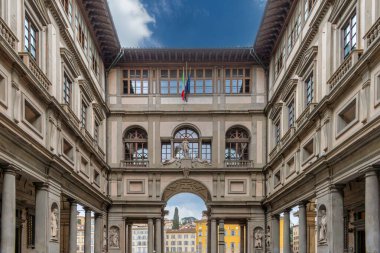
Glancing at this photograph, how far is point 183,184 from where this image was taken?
4559 centimetres

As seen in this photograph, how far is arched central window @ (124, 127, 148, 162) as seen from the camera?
44.1 meters

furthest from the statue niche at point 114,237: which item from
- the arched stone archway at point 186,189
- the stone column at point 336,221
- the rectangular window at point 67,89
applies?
the stone column at point 336,221

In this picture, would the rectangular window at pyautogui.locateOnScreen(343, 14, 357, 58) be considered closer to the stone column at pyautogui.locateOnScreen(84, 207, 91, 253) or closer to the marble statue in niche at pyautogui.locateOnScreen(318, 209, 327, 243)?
the marble statue in niche at pyautogui.locateOnScreen(318, 209, 327, 243)

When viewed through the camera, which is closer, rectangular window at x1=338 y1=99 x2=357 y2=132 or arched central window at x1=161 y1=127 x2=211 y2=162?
rectangular window at x1=338 y1=99 x2=357 y2=132

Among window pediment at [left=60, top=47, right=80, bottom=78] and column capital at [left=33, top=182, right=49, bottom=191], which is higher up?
window pediment at [left=60, top=47, right=80, bottom=78]

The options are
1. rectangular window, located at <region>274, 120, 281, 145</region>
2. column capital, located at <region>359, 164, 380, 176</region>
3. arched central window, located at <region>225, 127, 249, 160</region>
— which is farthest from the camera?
arched central window, located at <region>225, 127, 249, 160</region>

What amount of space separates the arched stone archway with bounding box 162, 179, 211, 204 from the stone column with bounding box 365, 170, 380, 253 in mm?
25124

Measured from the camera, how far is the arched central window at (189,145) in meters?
44.0

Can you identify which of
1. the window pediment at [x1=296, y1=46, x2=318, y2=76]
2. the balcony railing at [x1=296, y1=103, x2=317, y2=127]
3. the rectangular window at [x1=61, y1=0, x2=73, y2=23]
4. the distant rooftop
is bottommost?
the balcony railing at [x1=296, y1=103, x2=317, y2=127]

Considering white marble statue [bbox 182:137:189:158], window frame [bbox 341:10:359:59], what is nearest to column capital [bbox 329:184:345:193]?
window frame [bbox 341:10:359:59]

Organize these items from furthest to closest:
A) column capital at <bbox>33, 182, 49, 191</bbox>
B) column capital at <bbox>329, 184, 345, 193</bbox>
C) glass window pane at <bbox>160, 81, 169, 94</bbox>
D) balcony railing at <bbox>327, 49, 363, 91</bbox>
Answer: glass window pane at <bbox>160, 81, 169, 94</bbox> → column capital at <bbox>33, 182, 49, 191</bbox> → column capital at <bbox>329, 184, 345, 193</bbox> → balcony railing at <bbox>327, 49, 363, 91</bbox>

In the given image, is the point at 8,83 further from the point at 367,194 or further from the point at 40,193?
the point at 367,194

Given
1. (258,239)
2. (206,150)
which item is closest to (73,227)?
(206,150)

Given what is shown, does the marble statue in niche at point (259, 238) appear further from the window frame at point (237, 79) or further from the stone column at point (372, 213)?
the stone column at point (372, 213)
